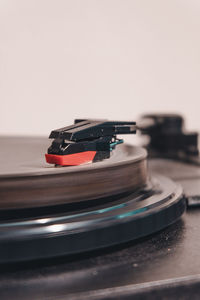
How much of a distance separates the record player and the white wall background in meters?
0.85

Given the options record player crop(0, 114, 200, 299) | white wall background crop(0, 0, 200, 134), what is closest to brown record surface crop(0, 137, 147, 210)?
record player crop(0, 114, 200, 299)

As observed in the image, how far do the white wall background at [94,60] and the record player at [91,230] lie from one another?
851mm

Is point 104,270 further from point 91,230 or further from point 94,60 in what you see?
point 94,60

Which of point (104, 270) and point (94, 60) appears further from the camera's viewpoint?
point (94, 60)

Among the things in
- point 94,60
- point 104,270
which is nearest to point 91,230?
point 104,270

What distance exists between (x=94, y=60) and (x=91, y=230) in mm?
1136

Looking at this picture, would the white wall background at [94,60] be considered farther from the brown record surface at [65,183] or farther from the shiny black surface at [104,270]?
the shiny black surface at [104,270]

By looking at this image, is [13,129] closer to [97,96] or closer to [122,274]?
[97,96]

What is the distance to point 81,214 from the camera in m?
0.45

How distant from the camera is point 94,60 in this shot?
4.78ft

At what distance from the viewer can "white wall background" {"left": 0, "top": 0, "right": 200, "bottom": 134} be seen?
133 cm

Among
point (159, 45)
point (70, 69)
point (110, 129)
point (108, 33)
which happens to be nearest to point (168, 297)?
point (110, 129)

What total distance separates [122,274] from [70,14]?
1.21 metres

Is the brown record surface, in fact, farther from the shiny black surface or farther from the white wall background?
the white wall background
